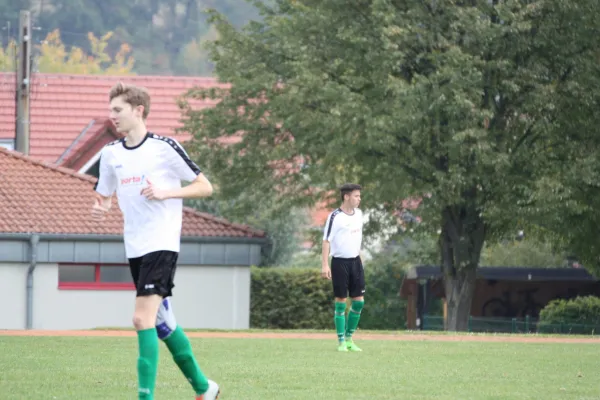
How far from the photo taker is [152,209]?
A: 819 cm

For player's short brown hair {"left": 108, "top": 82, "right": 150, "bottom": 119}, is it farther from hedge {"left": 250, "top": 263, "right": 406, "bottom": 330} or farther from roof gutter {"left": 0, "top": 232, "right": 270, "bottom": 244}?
hedge {"left": 250, "top": 263, "right": 406, "bottom": 330}

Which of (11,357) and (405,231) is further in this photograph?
(405,231)

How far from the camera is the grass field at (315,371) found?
376 inches

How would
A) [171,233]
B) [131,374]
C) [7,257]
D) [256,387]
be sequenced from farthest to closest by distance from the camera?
[7,257] → [131,374] → [256,387] → [171,233]

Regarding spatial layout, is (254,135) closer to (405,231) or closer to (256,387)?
(405,231)

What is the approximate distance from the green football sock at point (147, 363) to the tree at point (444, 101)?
21768 millimetres

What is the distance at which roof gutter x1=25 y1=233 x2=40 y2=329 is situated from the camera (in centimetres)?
3434

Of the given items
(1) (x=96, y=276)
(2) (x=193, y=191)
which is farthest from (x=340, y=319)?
(1) (x=96, y=276)

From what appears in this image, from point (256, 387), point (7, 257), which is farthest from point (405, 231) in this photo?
point (256, 387)

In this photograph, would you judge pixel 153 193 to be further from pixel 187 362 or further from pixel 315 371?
pixel 315 371

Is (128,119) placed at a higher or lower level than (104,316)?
higher

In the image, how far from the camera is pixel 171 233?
821 cm

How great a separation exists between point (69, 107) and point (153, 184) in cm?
4189

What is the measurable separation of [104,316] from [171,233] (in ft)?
91.6
